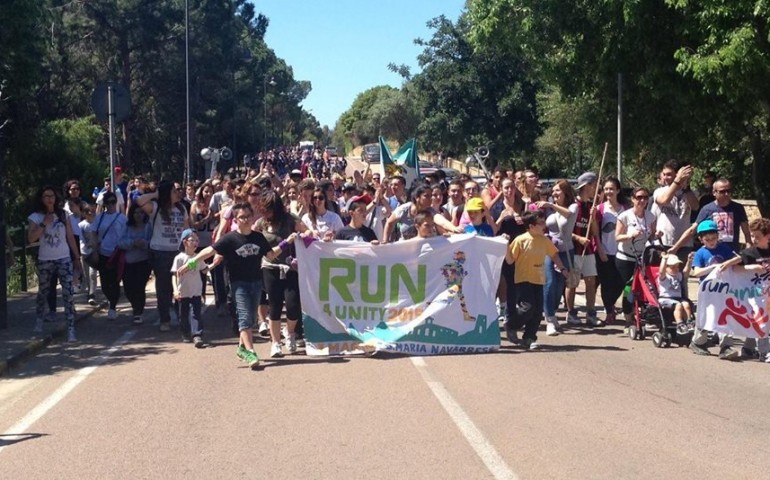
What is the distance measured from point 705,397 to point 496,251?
329cm

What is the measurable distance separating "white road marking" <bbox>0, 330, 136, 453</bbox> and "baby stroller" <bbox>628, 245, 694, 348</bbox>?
6.39 meters

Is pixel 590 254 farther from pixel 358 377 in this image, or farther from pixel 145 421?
pixel 145 421

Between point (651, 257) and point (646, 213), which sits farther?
point (646, 213)

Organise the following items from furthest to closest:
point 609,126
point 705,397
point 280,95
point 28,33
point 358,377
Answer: point 280,95 < point 609,126 < point 28,33 < point 358,377 < point 705,397

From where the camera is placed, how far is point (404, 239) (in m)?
11.8

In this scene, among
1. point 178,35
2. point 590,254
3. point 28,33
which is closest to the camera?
point 590,254

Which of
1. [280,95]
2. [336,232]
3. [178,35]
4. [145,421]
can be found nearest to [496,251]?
[336,232]

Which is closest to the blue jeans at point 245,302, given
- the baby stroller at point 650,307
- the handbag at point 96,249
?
the handbag at point 96,249

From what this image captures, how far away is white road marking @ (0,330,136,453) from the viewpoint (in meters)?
7.58

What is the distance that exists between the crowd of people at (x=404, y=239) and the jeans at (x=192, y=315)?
Result: 0.02 meters

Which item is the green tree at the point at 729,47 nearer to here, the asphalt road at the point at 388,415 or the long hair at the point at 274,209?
the asphalt road at the point at 388,415

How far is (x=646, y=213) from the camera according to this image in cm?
1223

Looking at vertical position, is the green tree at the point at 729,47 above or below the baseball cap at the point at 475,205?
above

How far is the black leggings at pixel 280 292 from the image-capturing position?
10609 mm
